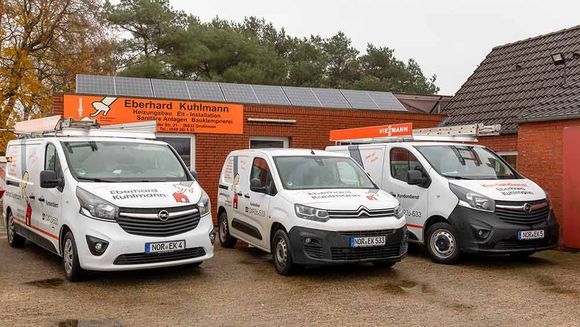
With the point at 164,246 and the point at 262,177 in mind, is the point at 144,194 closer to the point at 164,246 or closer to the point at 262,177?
the point at 164,246

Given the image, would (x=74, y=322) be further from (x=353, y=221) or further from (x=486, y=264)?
(x=486, y=264)

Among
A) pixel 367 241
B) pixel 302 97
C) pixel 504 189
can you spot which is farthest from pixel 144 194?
pixel 302 97

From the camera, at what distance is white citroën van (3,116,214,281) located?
6910 mm

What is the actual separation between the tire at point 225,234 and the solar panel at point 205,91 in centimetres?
486

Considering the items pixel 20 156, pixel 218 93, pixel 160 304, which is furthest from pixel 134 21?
pixel 160 304

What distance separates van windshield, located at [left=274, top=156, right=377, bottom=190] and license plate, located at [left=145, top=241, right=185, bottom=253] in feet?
5.92

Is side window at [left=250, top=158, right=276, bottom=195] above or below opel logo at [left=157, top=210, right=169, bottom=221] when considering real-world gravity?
above

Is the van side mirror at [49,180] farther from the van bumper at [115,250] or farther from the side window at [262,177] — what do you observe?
the side window at [262,177]

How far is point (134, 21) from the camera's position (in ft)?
114

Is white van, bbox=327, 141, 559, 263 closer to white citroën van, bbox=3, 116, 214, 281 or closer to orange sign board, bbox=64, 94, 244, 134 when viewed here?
white citroën van, bbox=3, 116, 214, 281

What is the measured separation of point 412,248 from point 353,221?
3409mm

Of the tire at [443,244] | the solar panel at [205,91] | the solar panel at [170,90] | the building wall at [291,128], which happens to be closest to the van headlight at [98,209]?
the tire at [443,244]

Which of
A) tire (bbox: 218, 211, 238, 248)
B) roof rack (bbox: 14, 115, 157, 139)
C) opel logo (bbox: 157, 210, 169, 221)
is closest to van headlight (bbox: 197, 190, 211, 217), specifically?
opel logo (bbox: 157, 210, 169, 221)

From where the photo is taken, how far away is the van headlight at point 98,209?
22.6 ft
